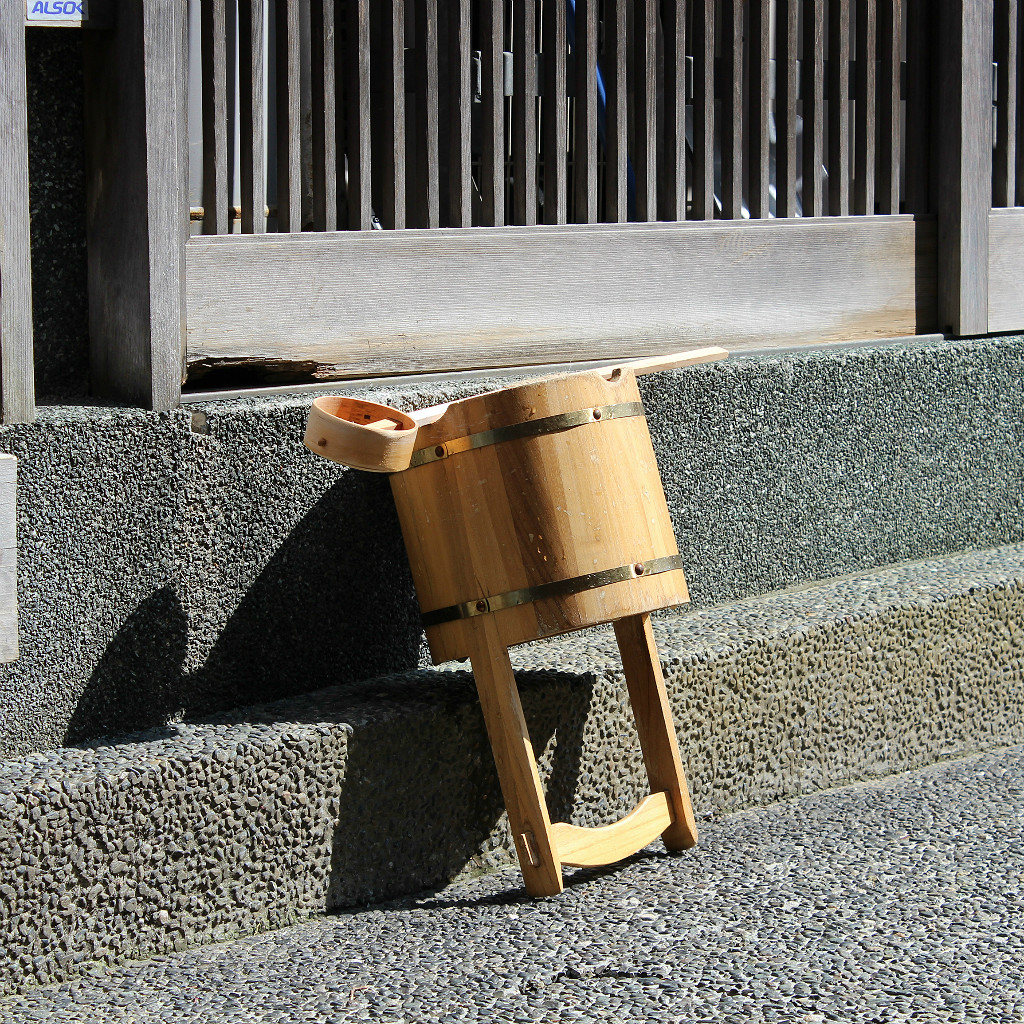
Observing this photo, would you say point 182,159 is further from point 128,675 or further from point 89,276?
point 128,675

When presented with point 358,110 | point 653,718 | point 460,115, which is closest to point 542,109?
point 460,115

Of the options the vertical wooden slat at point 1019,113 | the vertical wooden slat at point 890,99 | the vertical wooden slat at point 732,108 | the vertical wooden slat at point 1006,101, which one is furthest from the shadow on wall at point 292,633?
the vertical wooden slat at point 1019,113

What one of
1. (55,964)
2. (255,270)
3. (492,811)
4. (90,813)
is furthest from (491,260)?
(55,964)

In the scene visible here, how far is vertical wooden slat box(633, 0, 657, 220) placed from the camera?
3709 millimetres

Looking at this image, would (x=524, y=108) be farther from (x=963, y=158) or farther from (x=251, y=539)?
(x=963, y=158)

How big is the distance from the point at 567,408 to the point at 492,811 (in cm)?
88

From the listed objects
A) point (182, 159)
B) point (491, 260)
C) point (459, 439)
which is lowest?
point (459, 439)

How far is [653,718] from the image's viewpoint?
2.89 m

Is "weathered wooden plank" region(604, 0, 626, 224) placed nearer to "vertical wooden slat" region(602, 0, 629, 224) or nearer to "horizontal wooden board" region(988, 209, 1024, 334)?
"vertical wooden slat" region(602, 0, 629, 224)

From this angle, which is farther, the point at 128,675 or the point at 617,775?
the point at 617,775

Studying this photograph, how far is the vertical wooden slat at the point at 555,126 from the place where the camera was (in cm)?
354

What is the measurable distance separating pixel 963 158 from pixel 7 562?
3258 millimetres

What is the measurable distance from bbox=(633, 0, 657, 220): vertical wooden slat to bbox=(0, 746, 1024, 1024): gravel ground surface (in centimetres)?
175

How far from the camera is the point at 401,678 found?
2977mm
